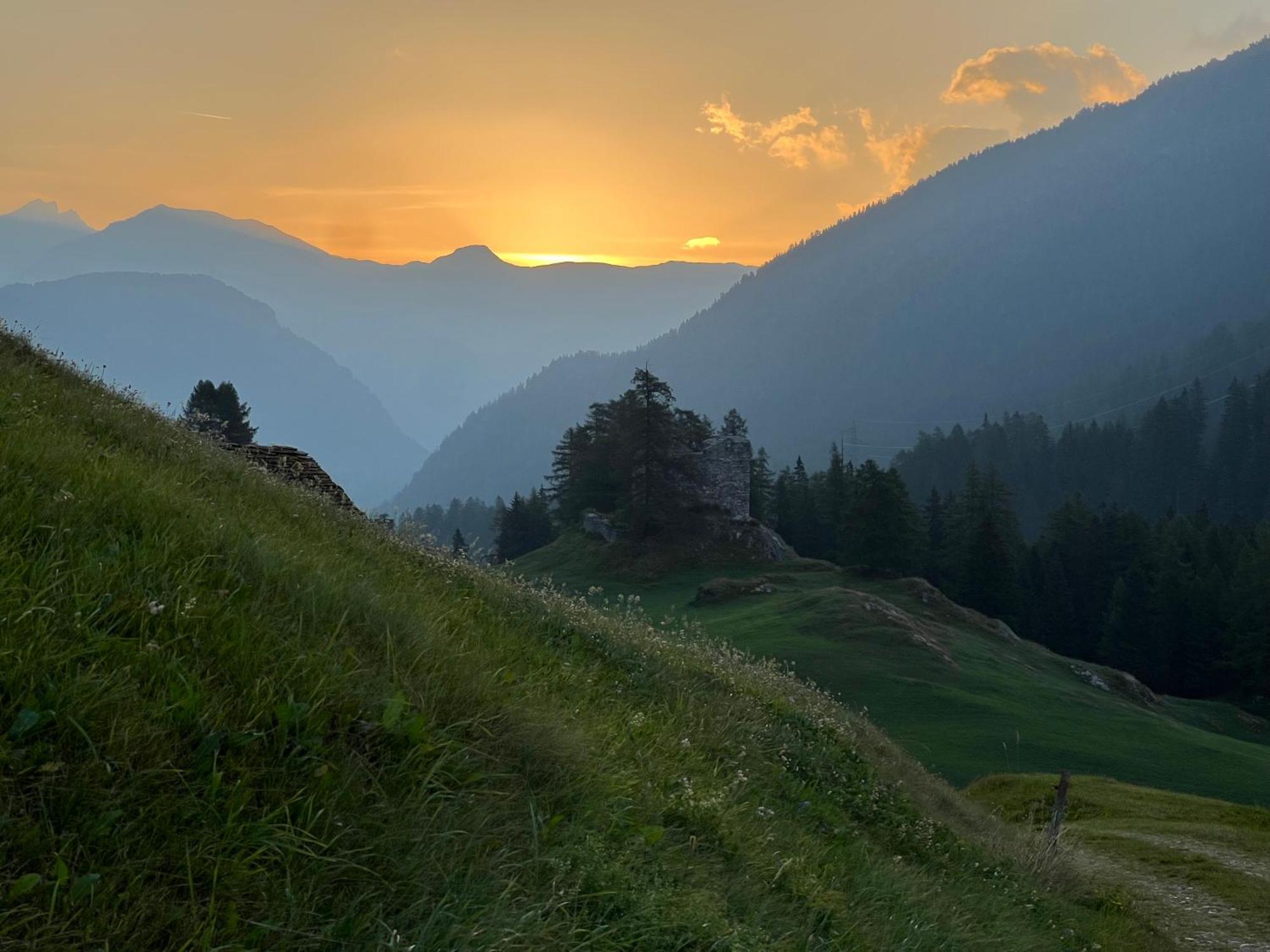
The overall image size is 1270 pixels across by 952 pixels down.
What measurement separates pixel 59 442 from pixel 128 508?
156cm

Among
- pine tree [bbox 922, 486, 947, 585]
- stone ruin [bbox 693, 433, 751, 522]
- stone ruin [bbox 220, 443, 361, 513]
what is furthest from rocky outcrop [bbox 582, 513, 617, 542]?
stone ruin [bbox 220, 443, 361, 513]

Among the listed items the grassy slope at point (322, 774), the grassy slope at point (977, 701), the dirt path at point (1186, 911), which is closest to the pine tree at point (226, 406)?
the grassy slope at point (977, 701)

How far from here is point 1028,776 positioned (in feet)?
90.6

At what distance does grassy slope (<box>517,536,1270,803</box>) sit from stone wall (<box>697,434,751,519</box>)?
1401cm

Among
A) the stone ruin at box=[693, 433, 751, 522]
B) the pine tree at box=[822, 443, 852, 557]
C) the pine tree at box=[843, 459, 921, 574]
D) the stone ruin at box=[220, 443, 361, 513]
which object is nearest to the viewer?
the stone ruin at box=[220, 443, 361, 513]

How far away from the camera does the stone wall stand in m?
73.4

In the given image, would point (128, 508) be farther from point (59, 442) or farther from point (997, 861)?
point (997, 861)

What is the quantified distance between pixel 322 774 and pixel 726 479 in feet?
233

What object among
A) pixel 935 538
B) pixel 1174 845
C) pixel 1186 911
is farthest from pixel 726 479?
pixel 1186 911

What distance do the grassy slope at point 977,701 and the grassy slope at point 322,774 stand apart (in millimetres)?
19391

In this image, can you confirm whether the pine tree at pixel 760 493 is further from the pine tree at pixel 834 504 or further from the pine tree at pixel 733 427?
the pine tree at pixel 834 504

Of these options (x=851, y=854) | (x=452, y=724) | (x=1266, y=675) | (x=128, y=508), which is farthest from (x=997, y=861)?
(x=1266, y=675)

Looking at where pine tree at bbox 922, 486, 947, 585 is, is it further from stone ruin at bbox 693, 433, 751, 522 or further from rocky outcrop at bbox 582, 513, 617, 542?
rocky outcrop at bbox 582, 513, 617, 542

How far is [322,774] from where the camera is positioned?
3.32 m
